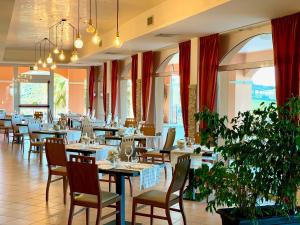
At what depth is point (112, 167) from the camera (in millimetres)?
5223

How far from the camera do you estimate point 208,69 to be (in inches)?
374

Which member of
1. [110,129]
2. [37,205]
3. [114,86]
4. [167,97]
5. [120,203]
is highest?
[114,86]

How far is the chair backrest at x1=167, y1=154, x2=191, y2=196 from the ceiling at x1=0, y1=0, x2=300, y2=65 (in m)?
2.55

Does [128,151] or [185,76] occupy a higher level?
[185,76]

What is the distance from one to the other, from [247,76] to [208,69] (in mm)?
858

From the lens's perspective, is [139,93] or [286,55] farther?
[139,93]

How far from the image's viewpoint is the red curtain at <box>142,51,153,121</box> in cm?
1277

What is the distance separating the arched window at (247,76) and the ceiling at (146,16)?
0.64m

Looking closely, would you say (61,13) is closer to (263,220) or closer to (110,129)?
(110,129)

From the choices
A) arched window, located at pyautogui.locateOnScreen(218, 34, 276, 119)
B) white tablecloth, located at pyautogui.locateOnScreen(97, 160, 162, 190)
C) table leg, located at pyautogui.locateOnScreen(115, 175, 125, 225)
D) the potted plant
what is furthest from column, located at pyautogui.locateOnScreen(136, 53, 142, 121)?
the potted plant

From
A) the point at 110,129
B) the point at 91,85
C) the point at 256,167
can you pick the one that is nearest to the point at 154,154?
the point at 110,129

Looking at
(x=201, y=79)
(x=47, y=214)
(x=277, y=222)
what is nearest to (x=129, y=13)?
(x=201, y=79)

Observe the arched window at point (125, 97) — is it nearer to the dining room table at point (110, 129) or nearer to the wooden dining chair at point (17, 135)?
the wooden dining chair at point (17, 135)

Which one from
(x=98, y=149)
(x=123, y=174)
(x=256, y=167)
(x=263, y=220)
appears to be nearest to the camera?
(x=256, y=167)
